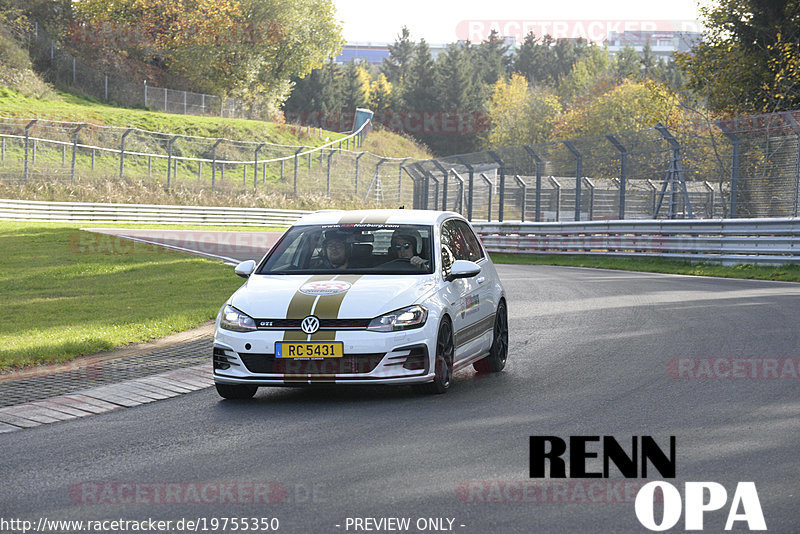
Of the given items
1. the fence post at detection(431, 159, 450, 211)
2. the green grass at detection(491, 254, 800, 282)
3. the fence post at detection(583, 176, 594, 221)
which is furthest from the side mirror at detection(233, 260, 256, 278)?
the fence post at detection(431, 159, 450, 211)

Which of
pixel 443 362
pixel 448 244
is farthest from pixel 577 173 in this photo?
pixel 443 362

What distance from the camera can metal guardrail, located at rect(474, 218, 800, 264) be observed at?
71.0 feet

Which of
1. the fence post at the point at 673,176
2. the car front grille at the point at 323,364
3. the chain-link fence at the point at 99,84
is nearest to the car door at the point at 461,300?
the car front grille at the point at 323,364

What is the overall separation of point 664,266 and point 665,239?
1013mm

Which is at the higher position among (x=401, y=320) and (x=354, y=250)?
(x=354, y=250)

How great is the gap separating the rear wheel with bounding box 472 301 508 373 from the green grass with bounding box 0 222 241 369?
13.3 feet

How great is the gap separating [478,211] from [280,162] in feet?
59.3

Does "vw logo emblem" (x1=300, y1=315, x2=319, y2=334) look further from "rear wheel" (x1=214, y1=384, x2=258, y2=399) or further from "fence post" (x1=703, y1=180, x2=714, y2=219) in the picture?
"fence post" (x1=703, y1=180, x2=714, y2=219)

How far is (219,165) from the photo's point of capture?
5206cm

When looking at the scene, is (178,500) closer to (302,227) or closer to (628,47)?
(302,227)

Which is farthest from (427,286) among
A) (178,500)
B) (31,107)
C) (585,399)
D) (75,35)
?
(75,35)

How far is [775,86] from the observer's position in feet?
94.0

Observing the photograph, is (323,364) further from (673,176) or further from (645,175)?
(645,175)

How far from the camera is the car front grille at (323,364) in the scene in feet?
25.9
